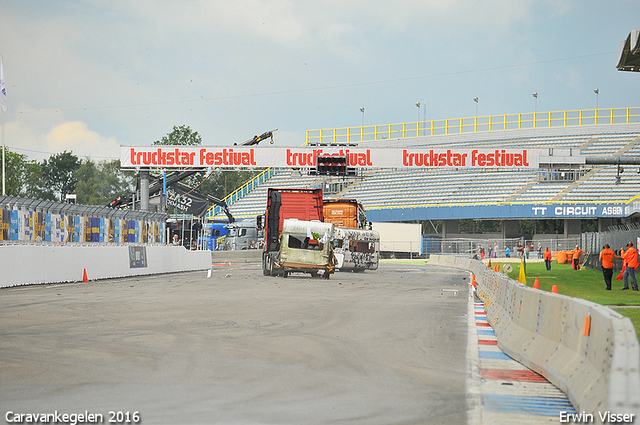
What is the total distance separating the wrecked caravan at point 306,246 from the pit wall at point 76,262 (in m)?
5.85

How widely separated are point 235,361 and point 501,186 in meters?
60.3

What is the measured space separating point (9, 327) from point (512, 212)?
2149 inches

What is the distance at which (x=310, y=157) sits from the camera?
44.4 meters

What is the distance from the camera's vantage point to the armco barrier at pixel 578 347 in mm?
4352

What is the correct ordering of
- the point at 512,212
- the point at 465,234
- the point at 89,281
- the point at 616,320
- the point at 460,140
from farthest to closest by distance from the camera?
the point at 460,140 → the point at 465,234 → the point at 512,212 → the point at 89,281 → the point at 616,320

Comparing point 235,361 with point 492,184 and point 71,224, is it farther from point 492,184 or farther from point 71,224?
point 492,184

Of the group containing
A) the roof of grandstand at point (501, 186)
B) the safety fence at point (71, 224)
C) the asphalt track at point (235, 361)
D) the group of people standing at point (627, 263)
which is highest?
the roof of grandstand at point (501, 186)

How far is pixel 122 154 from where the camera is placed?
44125 mm

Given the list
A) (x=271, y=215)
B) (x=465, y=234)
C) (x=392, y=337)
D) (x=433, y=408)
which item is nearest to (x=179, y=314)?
(x=392, y=337)

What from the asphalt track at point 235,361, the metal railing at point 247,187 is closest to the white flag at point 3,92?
the asphalt track at point 235,361

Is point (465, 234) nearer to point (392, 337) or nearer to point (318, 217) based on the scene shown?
point (318, 217)

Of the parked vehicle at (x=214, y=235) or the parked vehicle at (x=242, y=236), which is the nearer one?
the parked vehicle at (x=214, y=235)

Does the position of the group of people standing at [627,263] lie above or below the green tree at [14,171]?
below

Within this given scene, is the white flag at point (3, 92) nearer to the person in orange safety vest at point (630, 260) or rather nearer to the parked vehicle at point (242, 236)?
the person in orange safety vest at point (630, 260)
